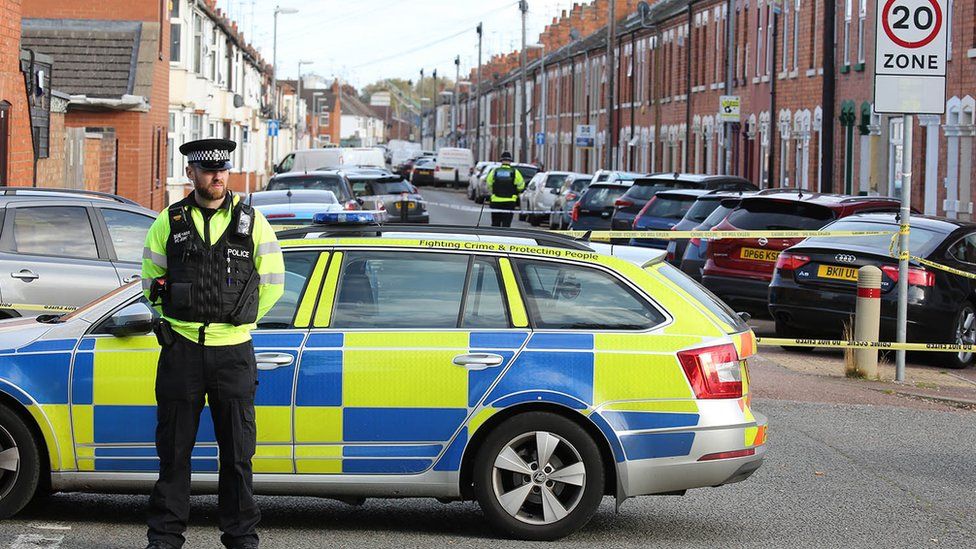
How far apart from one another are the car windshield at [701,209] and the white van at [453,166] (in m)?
60.3

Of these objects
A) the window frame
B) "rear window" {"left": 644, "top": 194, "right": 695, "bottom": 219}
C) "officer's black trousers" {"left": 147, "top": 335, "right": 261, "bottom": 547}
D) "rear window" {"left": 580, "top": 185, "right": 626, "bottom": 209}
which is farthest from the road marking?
"rear window" {"left": 580, "top": 185, "right": 626, "bottom": 209}

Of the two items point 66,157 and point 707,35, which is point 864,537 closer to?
point 66,157

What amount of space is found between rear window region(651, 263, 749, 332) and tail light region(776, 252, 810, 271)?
7685 mm

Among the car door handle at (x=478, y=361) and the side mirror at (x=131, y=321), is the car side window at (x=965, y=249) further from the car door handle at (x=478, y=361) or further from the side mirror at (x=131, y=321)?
the side mirror at (x=131, y=321)

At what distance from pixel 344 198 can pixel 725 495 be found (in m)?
17.6

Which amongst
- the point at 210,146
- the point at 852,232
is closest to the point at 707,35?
the point at 852,232

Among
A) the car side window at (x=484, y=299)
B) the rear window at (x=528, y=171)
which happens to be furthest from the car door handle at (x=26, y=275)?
the rear window at (x=528, y=171)

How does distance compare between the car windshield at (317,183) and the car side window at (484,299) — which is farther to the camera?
the car windshield at (317,183)

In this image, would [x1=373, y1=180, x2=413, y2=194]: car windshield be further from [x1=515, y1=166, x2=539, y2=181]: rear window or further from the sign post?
[x1=515, y1=166, x2=539, y2=181]: rear window

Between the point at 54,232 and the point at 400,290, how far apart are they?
240 inches

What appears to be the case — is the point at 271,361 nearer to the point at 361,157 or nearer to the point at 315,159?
the point at 315,159

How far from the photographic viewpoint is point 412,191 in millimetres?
32156

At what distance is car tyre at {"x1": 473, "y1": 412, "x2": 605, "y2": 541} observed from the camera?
275 inches

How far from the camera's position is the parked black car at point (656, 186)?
26328 mm
